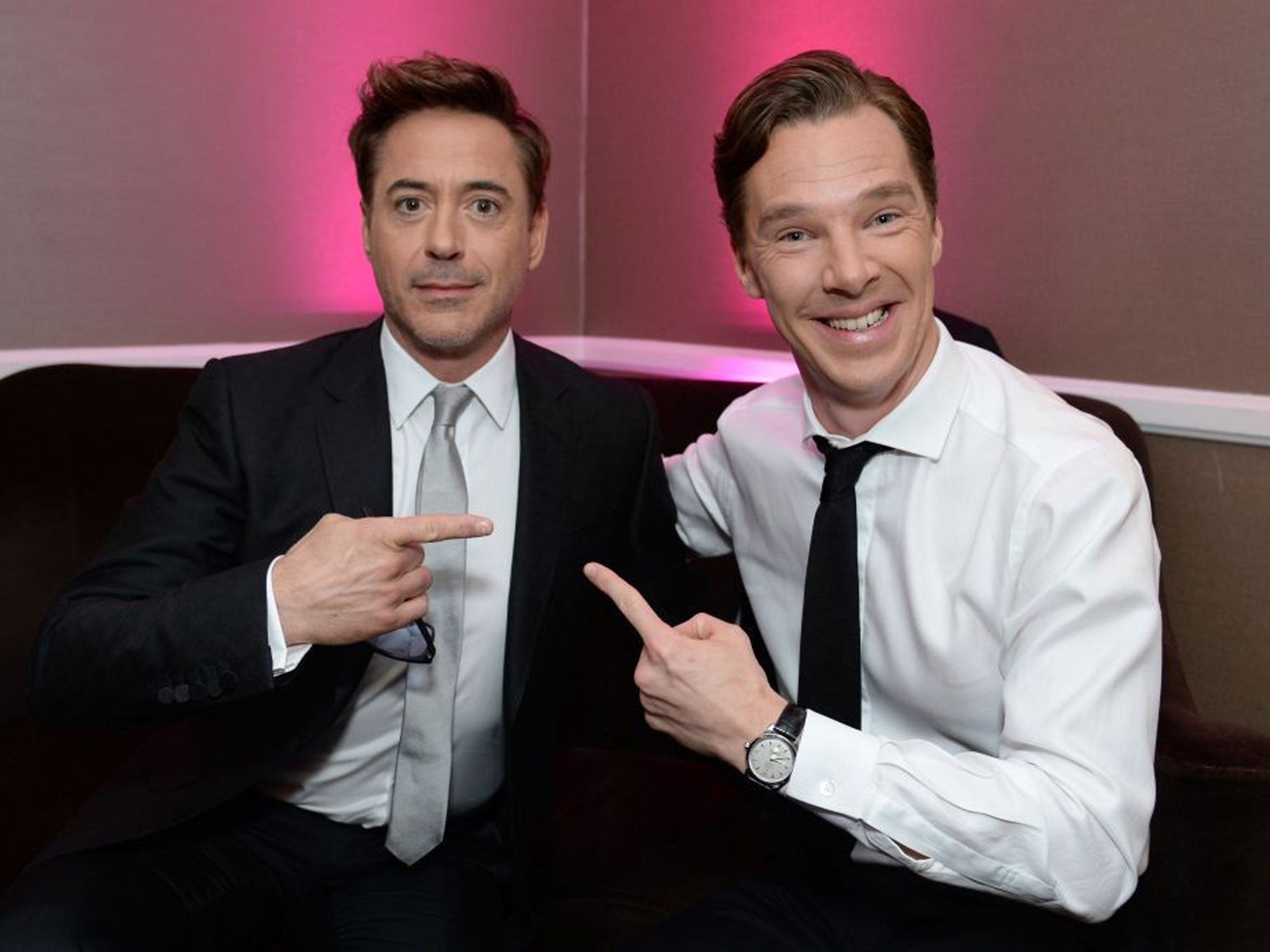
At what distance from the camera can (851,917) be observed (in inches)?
62.9

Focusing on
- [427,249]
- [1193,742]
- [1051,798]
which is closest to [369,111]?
[427,249]

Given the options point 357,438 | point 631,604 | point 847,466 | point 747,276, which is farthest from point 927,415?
point 357,438

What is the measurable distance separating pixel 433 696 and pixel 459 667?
0.22 ft

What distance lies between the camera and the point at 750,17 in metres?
3.14

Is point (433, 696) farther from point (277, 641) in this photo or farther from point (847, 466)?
point (847, 466)

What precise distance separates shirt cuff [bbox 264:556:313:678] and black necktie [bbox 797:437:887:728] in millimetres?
674

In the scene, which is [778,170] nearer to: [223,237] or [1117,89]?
[1117,89]

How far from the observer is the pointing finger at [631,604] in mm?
1463

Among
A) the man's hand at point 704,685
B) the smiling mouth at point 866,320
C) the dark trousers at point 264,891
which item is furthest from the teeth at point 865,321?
the dark trousers at point 264,891

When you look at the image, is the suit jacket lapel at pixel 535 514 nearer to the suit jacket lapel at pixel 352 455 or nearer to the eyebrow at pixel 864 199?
the suit jacket lapel at pixel 352 455

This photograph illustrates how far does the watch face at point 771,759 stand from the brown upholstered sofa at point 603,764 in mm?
543

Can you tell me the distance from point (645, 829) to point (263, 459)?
35.2 inches

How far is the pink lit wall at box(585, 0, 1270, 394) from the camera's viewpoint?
2.23 meters

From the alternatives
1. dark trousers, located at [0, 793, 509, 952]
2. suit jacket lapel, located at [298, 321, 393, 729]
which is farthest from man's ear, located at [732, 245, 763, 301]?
dark trousers, located at [0, 793, 509, 952]
